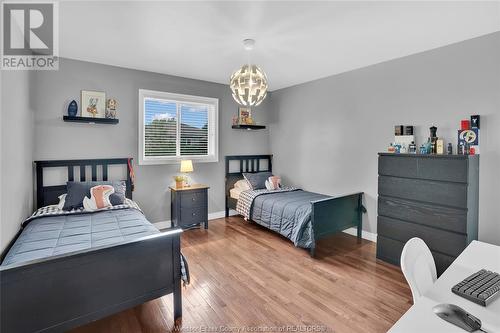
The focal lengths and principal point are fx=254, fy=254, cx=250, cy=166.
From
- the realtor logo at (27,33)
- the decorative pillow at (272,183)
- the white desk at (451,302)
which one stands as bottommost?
the white desk at (451,302)

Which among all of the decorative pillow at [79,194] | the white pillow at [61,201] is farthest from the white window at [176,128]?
the white pillow at [61,201]

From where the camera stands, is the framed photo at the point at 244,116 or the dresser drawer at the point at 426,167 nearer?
the dresser drawer at the point at 426,167

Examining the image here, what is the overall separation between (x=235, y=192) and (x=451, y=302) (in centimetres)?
373

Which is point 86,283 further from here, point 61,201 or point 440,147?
point 440,147

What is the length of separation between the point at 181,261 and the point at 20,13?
2612 mm

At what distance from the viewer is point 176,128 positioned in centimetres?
437

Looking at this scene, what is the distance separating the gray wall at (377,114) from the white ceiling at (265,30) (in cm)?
24

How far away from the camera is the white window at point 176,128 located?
13.3ft

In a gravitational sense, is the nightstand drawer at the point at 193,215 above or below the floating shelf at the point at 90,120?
below

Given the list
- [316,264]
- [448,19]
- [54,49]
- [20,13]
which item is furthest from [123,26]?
[316,264]

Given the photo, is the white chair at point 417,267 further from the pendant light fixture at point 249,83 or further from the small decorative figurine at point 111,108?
the small decorative figurine at point 111,108

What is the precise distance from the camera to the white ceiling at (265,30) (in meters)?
2.16

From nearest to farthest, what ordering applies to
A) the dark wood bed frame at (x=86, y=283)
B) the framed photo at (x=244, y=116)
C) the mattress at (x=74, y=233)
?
the dark wood bed frame at (x=86, y=283) < the mattress at (x=74, y=233) < the framed photo at (x=244, y=116)

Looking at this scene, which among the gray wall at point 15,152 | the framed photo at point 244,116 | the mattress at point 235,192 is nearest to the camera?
the gray wall at point 15,152
